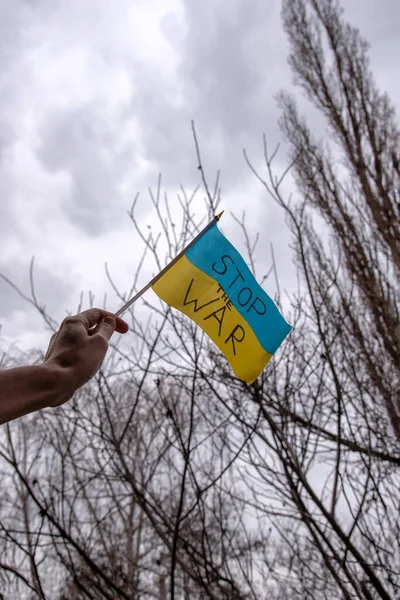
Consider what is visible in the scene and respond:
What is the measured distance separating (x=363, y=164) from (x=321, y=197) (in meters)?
1.20

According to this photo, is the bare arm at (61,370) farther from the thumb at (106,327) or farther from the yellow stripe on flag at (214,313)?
the yellow stripe on flag at (214,313)

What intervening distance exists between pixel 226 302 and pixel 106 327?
0.92 metres

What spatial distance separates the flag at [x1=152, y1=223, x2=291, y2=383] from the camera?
223 cm

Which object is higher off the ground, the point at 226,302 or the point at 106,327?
the point at 226,302

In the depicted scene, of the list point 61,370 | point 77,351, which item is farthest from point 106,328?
point 61,370

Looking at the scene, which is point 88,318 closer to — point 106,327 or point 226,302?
point 106,327

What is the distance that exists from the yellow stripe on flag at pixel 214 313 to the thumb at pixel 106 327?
0.64 metres

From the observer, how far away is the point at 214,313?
227 centimetres

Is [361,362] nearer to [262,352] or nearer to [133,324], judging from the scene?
[133,324]

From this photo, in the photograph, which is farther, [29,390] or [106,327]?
[106,327]

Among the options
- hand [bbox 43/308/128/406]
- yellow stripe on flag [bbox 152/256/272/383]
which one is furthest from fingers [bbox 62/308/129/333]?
yellow stripe on flag [bbox 152/256/272/383]

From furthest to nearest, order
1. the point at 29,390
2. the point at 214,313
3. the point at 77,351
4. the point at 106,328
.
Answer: the point at 214,313
the point at 106,328
the point at 77,351
the point at 29,390

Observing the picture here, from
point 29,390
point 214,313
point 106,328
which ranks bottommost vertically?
point 29,390

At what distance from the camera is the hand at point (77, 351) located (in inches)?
48.4
